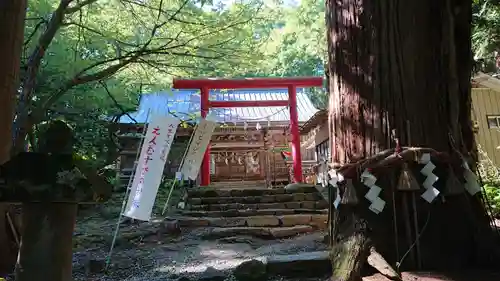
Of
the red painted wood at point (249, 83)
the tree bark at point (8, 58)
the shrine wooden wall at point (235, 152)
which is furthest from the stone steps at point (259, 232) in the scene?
the shrine wooden wall at point (235, 152)

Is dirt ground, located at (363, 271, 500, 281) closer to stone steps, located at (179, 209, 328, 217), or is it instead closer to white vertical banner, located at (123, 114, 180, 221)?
white vertical banner, located at (123, 114, 180, 221)

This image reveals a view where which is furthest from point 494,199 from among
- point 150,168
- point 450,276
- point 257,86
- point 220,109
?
point 220,109

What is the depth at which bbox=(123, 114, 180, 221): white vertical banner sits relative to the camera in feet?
18.2

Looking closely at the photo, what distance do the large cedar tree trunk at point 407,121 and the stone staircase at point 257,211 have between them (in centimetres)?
426

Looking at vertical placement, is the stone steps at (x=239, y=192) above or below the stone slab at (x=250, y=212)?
above

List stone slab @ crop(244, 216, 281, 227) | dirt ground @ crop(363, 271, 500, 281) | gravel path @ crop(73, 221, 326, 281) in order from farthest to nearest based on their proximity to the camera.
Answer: stone slab @ crop(244, 216, 281, 227)
gravel path @ crop(73, 221, 326, 281)
dirt ground @ crop(363, 271, 500, 281)

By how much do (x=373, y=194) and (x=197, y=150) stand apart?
659 cm

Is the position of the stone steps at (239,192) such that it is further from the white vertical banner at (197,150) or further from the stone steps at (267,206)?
the white vertical banner at (197,150)

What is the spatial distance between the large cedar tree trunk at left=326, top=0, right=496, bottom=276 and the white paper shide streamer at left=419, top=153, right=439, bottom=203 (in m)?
0.03

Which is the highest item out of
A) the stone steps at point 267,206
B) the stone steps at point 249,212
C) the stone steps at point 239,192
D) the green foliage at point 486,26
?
the green foliage at point 486,26

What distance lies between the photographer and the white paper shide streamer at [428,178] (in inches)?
82.5

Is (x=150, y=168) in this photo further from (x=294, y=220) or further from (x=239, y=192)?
(x=239, y=192)

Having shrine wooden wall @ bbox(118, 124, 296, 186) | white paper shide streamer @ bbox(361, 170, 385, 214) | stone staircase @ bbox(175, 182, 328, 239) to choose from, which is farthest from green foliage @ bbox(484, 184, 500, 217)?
shrine wooden wall @ bbox(118, 124, 296, 186)

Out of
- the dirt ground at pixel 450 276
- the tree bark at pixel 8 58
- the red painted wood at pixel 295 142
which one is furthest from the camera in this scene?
the red painted wood at pixel 295 142
